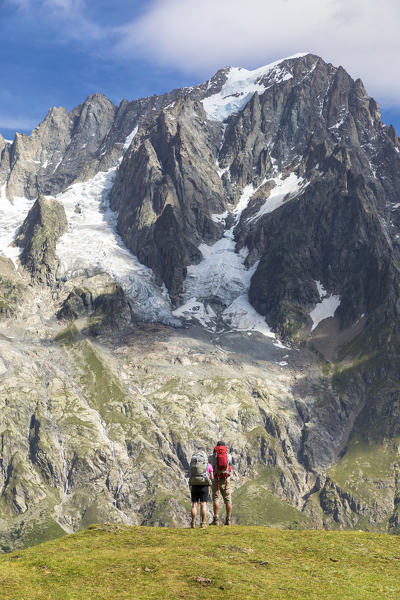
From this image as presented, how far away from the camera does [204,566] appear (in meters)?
40.8

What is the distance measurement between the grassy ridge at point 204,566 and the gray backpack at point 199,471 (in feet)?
13.9

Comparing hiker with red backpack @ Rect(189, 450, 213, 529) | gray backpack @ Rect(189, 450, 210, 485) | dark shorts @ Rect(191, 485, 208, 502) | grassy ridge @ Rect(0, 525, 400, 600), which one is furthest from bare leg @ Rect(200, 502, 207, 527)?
gray backpack @ Rect(189, 450, 210, 485)

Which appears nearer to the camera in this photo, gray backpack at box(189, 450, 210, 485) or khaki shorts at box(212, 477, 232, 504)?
gray backpack at box(189, 450, 210, 485)

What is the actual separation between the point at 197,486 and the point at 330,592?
14.4 m

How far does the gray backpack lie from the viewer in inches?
1922

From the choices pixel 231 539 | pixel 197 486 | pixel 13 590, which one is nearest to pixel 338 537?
pixel 231 539

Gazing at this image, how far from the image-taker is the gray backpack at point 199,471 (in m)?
48.8

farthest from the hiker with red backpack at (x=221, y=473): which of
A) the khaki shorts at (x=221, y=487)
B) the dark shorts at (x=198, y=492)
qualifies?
the dark shorts at (x=198, y=492)

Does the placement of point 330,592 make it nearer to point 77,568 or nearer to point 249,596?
point 249,596

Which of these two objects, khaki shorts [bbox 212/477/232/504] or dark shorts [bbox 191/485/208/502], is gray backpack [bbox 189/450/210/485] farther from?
khaki shorts [bbox 212/477/232/504]

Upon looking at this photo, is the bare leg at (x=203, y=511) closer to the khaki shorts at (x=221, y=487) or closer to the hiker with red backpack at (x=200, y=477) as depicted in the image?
the hiker with red backpack at (x=200, y=477)

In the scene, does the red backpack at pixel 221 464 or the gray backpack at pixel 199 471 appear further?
the red backpack at pixel 221 464

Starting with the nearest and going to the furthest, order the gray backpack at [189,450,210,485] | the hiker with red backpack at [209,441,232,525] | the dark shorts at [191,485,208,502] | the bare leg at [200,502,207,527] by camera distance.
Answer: the gray backpack at [189,450,210,485], the dark shorts at [191,485,208,502], the bare leg at [200,502,207,527], the hiker with red backpack at [209,441,232,525]

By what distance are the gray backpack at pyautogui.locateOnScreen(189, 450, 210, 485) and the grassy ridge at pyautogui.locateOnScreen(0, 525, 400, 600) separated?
13.9 feet
